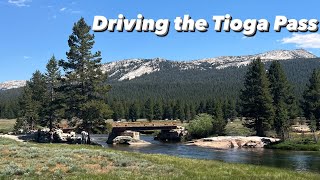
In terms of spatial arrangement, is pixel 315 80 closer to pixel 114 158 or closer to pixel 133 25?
pixel 133 25

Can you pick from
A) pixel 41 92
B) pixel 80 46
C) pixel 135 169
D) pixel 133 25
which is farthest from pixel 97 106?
pixel 41 92

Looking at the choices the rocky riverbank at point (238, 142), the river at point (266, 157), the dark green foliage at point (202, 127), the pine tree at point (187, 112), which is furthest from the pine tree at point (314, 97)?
the pine tree at point (187, 112)

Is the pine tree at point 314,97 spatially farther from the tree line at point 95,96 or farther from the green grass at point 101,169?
the green grass at point 101,169

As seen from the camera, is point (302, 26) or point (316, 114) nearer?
point (302, 26)

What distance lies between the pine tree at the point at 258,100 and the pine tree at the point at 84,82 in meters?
32.8

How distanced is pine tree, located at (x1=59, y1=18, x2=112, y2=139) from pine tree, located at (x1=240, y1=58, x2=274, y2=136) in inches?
1293

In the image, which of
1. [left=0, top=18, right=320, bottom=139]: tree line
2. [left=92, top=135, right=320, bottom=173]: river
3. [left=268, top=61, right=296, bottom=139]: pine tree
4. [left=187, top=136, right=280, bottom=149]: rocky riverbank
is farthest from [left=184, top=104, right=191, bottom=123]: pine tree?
[left=92, top=135, right=320, bottom=173]: river

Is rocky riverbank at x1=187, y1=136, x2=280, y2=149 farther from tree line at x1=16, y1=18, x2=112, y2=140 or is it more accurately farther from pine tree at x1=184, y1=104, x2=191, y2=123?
pine tree at x1=184, y1=104, x2=191, y2=123

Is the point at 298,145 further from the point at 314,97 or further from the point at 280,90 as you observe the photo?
the point at 314,97

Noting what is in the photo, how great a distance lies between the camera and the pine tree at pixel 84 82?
228ft

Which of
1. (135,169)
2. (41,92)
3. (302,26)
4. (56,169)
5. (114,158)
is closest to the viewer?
(56,169)

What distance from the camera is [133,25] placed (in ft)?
156

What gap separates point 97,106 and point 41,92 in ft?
169

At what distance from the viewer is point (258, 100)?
3376 inches
